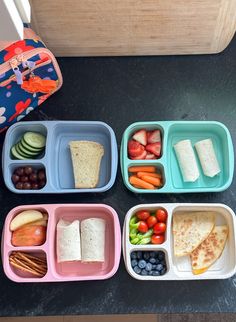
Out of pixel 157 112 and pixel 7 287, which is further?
pixel 157 112

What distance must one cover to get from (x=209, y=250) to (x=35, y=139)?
1.63 ft

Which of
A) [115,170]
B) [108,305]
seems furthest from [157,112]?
[108,305]

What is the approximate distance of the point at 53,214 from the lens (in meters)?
1.07

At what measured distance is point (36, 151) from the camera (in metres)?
1.13

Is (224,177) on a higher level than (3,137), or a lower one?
lower

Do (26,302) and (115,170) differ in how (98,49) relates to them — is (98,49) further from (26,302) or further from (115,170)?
(26,302)

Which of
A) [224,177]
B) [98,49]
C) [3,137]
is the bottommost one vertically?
[224,177]

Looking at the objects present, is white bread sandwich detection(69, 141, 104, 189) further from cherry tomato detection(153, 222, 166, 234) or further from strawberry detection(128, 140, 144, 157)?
cherry tomato detection(153, 222, 166, 234)

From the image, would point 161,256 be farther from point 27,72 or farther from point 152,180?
point 27,72

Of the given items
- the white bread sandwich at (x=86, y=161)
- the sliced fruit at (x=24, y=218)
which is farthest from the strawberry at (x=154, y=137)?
the sliced fruit at (x=24, y=218)

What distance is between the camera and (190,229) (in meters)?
1.09

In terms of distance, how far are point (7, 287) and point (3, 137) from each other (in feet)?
1.22

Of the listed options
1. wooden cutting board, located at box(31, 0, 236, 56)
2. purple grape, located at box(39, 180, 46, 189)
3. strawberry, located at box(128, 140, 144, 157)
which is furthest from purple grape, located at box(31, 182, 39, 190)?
wooden cutting board, located at box(31, 0, 236, 56)

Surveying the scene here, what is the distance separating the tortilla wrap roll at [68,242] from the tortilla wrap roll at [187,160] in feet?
0.96
